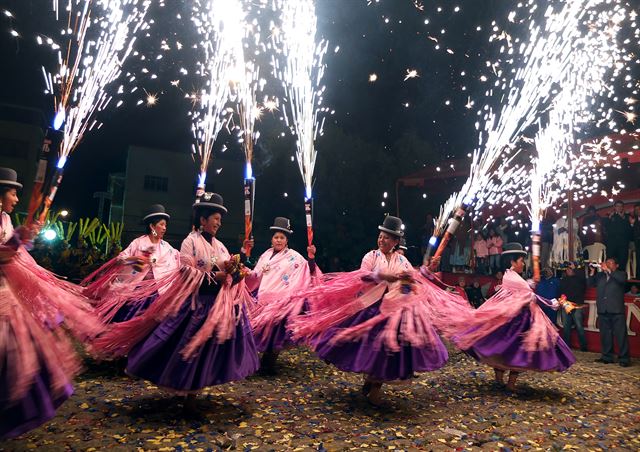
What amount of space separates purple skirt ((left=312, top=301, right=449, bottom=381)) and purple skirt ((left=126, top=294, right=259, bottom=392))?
928mm

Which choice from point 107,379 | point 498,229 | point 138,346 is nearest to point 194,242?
point 138,346

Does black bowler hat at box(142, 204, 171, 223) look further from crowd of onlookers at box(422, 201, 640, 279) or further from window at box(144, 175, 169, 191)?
window at box(144, 175, 169, 191)

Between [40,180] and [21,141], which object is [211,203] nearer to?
[40,180]

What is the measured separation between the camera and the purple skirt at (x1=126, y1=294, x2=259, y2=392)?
14.0ft

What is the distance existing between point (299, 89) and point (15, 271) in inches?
244

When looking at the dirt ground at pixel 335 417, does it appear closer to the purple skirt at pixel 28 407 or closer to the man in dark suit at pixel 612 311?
the purple skirt at pixel 28 407

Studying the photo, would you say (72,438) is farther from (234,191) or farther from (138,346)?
(234,191)

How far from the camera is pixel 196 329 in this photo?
14.8 feet

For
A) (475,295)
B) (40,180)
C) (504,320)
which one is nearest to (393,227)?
(504,320)

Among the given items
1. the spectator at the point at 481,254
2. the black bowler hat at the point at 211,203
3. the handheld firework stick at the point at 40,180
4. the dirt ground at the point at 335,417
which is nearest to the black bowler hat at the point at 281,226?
the dirt ground at the point at 335,417

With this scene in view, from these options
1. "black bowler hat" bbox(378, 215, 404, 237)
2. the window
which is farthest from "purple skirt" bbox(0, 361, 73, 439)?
the window

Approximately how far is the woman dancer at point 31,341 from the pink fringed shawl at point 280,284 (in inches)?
120

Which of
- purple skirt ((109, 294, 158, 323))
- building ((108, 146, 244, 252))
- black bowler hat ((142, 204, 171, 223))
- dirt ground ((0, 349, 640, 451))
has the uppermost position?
building ((108, 146, 244, 252))

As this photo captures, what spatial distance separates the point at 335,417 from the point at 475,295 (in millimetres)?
9860
